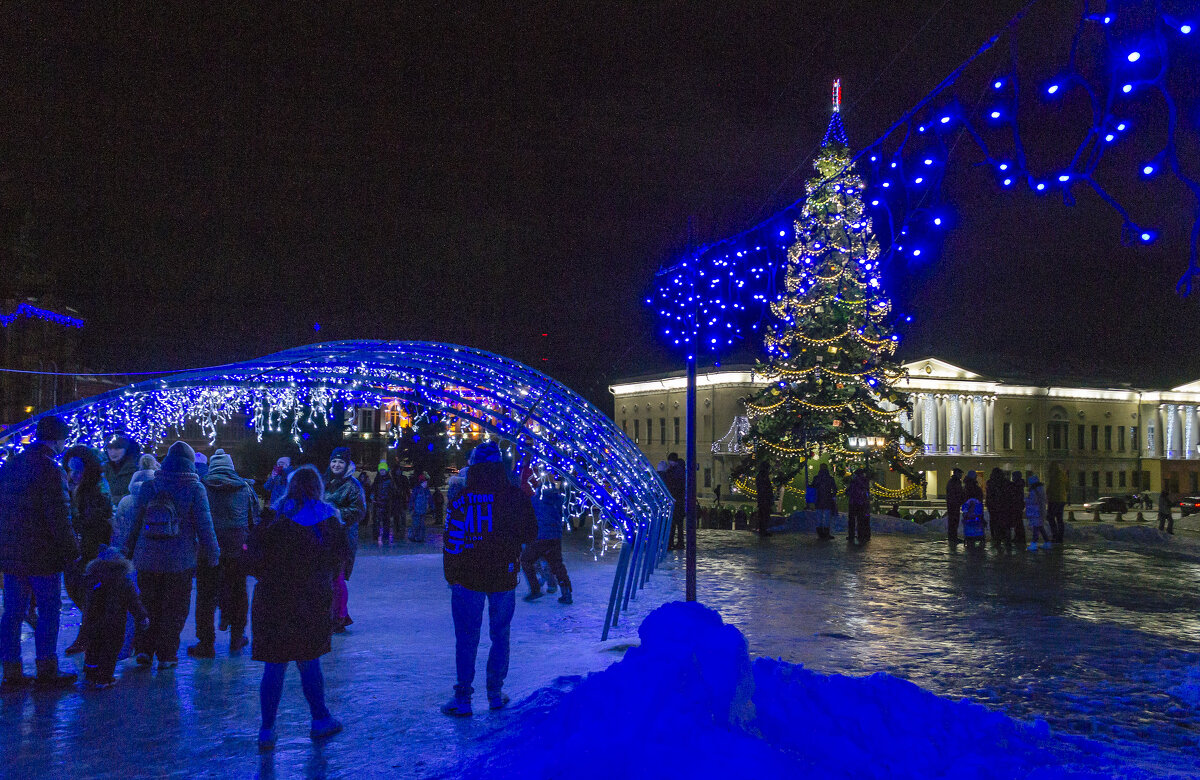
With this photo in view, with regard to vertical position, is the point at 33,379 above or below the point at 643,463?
above

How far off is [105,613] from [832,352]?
2395 cm

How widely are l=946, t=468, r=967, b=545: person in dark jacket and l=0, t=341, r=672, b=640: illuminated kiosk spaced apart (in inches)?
341

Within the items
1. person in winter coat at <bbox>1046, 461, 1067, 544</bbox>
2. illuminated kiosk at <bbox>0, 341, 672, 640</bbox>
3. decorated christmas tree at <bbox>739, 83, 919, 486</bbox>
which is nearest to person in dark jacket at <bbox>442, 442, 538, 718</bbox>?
illuminated kiosk at <bbox>0, 341, 672, 640</bbox>

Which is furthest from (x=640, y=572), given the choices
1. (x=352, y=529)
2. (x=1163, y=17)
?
(x=1163, y=17)

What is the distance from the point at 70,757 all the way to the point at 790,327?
2597 cm

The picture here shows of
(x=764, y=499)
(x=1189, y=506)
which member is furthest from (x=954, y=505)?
(x=1189, y=506)

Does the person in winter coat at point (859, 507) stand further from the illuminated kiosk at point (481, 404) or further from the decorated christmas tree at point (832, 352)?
the decorated christmas tree at point (832, 352)

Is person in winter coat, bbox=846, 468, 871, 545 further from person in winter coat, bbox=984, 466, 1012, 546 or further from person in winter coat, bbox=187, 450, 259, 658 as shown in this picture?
person in winter coat, bbox=187, 450, 259, 658

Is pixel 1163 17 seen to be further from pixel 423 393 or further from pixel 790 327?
pixel 790 327

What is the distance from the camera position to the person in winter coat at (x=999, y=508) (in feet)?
62.3

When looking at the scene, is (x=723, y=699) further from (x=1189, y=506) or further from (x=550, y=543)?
(x=1189, y=506)

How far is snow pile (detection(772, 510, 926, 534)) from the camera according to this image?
74.7 feet

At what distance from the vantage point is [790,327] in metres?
29.0

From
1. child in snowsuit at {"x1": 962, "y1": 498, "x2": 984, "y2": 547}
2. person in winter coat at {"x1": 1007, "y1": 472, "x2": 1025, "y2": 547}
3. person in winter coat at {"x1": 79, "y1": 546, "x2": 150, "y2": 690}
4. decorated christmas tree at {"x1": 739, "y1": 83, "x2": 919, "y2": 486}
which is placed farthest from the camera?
decorated christmas tree at {"x1": 739, "y1": 83, "x2": 919, "y2": 486}
